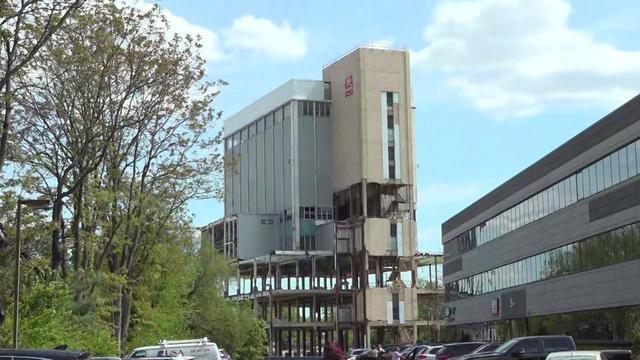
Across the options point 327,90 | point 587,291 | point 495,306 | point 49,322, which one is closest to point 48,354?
point 49,322

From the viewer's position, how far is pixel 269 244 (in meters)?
117

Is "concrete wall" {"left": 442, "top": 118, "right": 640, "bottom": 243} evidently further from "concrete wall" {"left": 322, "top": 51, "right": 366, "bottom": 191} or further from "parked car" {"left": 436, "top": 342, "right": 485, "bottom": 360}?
"concrete wall" {"left": 322, "top": 51, "right": 366, "bottom": 191}

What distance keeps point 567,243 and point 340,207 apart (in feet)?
196

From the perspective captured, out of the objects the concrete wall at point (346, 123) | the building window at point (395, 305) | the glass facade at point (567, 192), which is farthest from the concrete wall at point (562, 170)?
the concrete wall at point (346, 123)

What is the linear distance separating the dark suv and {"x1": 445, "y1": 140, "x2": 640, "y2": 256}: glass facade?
1595 centimetres

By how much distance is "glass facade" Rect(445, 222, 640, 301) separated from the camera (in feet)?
158

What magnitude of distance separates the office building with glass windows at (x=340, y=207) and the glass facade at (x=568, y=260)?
87.3 feet

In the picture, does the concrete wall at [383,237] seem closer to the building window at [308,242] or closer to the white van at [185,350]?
the building window at [308,242]

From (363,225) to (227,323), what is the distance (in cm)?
3791

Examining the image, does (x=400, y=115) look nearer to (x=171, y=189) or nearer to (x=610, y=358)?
(x=171, y=189)

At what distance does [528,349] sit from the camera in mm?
33094

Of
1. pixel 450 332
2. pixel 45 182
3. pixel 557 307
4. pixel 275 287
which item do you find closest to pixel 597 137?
pixel 557 307

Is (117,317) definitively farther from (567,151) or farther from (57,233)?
(567,151)

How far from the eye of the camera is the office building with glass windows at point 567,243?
48.2 meters
